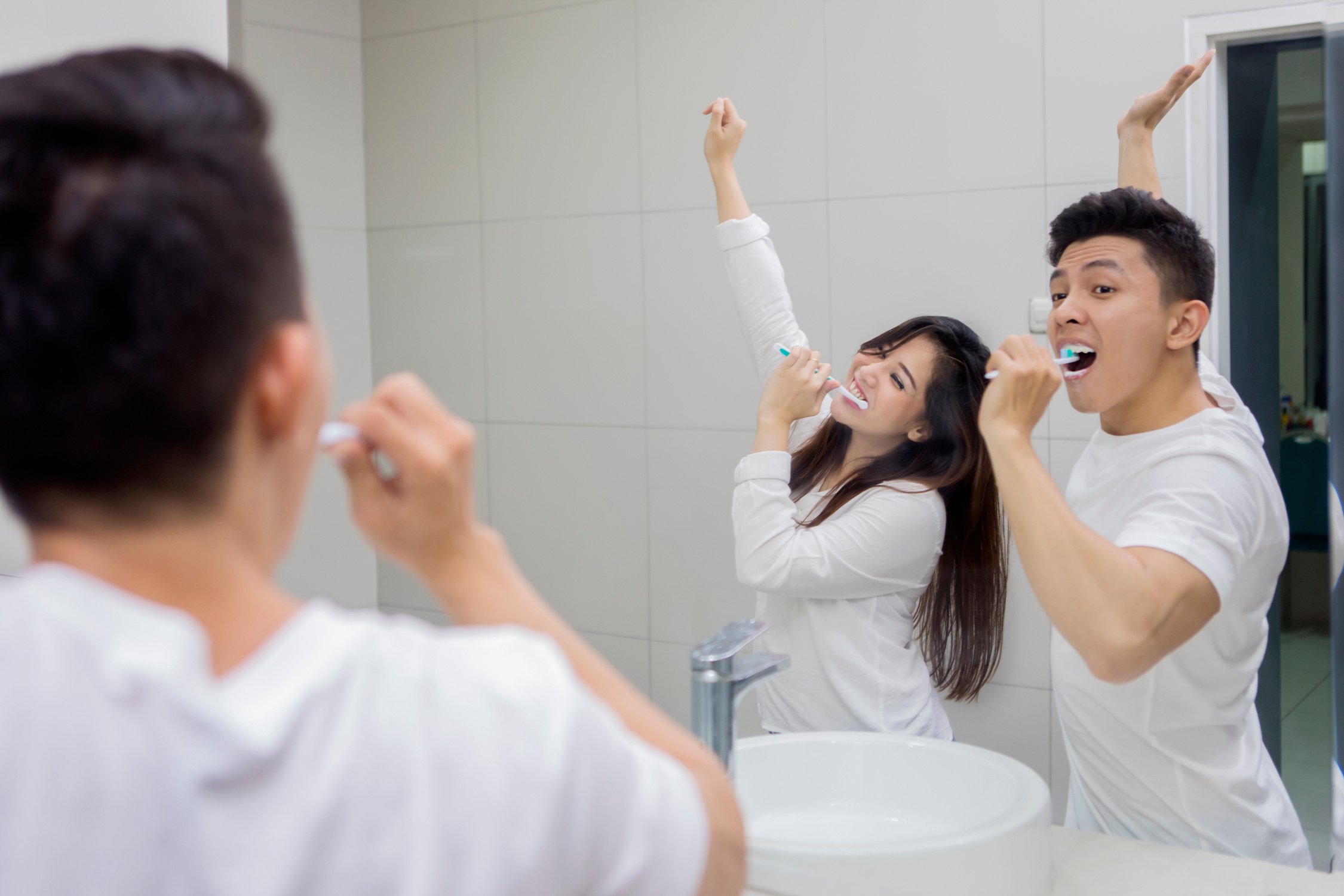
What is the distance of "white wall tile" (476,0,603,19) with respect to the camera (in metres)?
1.25

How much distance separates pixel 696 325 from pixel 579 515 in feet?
0.86

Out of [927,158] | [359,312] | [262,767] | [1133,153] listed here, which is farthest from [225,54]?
[262,767]

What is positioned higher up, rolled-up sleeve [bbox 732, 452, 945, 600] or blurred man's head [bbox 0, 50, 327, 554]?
blurred man's head [bbox 0, 50, 327, 554]

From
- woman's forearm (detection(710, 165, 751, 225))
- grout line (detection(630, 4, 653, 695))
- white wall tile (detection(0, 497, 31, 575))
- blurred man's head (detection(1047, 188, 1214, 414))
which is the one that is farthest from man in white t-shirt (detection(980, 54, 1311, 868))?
white wall tile (detection(0, 497, 31, 575))

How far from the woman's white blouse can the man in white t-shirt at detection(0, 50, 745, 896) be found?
2.16 feet

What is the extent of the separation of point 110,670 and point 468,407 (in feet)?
3.36

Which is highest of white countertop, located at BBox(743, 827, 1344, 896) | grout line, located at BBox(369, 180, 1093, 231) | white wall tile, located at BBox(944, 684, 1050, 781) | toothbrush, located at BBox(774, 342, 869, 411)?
grout line, located at BBox(369, 180, 1093, 231)

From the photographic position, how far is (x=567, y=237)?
1.27 m

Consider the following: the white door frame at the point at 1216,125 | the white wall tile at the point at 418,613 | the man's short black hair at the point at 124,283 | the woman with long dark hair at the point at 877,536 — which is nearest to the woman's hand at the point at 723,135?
the woman with long dark hair at the point at 877,536

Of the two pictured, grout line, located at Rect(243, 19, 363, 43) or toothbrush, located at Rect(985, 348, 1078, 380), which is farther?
grout line, located at Rect(243, 19, 363, 43)

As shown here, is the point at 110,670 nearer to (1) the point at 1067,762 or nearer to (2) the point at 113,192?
(2) the point at 113,192

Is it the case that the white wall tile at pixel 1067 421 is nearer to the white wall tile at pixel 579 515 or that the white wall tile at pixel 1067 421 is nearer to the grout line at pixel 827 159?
the grout line at pixel 827 159

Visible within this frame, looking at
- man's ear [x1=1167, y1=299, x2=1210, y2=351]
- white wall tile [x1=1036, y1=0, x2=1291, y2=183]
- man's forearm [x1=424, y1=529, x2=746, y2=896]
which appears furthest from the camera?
white wall tile [x1=1036, y1=0, x2=1291, y2=183]

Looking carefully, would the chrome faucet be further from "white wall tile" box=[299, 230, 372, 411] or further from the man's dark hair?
"white wall tile" box=[299, 230, 372, 411]
